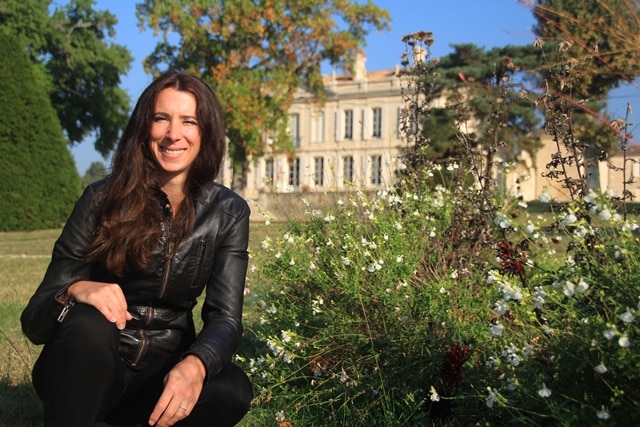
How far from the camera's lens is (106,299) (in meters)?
2.25

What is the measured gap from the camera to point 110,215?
8.08ft

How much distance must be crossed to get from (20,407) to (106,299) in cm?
154

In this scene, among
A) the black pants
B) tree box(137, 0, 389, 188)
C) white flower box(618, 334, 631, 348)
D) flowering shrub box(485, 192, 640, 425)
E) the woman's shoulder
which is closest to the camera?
white flower box(618, 334, 631, 348)

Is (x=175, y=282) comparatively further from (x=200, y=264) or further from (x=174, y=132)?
(x=174, y=132)

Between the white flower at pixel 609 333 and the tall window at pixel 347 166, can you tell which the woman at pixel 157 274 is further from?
the tall window at pixel 347 166

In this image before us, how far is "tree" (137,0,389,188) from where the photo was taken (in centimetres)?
2803

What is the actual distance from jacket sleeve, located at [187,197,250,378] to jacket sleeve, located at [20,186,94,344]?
416mm

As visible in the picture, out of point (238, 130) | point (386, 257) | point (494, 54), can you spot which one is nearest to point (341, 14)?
point (238, 130)

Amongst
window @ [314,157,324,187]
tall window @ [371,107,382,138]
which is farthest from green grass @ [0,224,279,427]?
tall window @ [371,107,382,138]

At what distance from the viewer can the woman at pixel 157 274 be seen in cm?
225

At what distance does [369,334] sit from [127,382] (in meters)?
1.02

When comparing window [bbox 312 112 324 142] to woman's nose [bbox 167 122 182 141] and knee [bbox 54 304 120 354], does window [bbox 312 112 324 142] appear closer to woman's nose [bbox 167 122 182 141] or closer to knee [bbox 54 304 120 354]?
woman's nose [bbox 167 122 182 141]

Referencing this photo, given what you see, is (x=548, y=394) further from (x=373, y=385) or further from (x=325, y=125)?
(x=325, y=125)

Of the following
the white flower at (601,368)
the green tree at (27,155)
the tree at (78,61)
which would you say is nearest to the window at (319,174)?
the white flower at (601,368)
